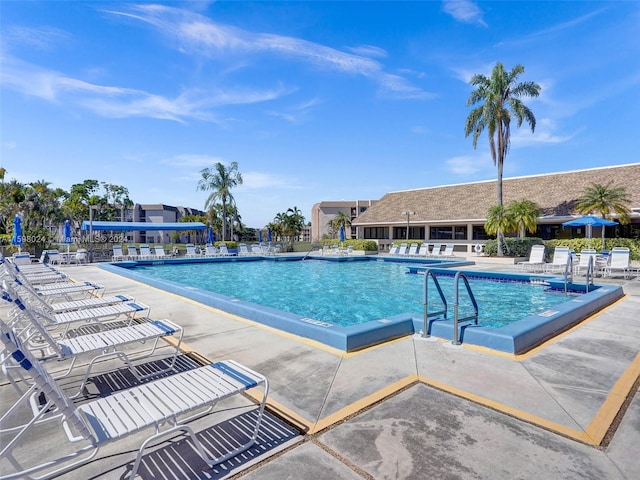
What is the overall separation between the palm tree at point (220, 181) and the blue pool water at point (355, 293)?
19128 millimetres

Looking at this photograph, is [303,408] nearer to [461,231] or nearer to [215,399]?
[215,399]

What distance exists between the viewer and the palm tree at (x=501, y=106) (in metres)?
23.5

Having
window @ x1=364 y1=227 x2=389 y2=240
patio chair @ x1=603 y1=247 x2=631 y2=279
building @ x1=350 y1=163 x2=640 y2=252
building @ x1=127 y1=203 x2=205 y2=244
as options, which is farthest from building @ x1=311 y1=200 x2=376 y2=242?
patio chair @ x1=603 y1=247 x2=631 y2=279

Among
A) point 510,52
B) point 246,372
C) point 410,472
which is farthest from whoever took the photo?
point 510,52

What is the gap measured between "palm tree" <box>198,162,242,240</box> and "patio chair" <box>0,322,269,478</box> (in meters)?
33.5

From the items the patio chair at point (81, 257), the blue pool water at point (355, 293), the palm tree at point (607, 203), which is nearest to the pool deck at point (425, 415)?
the blue pool water at point (355, 293)

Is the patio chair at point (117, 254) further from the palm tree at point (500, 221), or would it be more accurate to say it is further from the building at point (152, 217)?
the building at point (152, 217)

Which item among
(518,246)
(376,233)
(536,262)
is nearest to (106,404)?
(536,262)

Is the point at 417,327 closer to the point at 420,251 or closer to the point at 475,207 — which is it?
the point at 420,251

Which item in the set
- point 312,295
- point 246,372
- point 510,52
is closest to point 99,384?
point 246,372

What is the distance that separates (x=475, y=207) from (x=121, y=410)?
29737mm

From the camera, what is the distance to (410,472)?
2402mm

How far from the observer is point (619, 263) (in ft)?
43.2

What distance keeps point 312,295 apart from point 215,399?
8.90 metres
